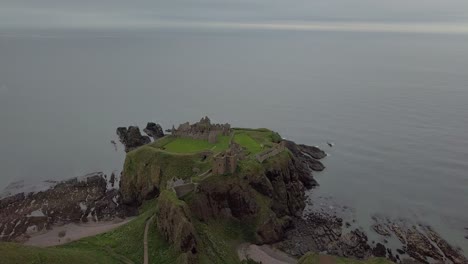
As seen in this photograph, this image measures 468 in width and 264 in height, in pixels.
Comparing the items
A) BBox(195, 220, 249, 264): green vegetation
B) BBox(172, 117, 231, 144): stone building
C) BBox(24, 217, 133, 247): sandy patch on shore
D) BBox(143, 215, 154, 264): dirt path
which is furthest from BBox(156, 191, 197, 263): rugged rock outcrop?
BBox(172, 117, 231, 144): stone building

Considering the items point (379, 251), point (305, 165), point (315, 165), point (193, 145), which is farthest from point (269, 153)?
point (379, 251)

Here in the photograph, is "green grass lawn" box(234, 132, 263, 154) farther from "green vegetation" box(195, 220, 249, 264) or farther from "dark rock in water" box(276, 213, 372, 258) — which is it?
"green vegetation" box(195, 220, 249, 264)

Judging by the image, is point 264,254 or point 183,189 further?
point 183,189

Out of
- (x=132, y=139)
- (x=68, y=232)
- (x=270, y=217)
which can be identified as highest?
(x=270, y=217)

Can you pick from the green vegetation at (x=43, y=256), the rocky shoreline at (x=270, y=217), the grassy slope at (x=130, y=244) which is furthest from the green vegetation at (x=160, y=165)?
the green vegetation at (x=43, y=256)

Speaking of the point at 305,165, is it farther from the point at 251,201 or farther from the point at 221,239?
the point at 221,239

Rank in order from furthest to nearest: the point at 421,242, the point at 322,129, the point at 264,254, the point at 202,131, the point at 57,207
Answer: the point at 322,129, the point at 202,131, the point at 57,207, the point at 421,242, the point at 264,254
